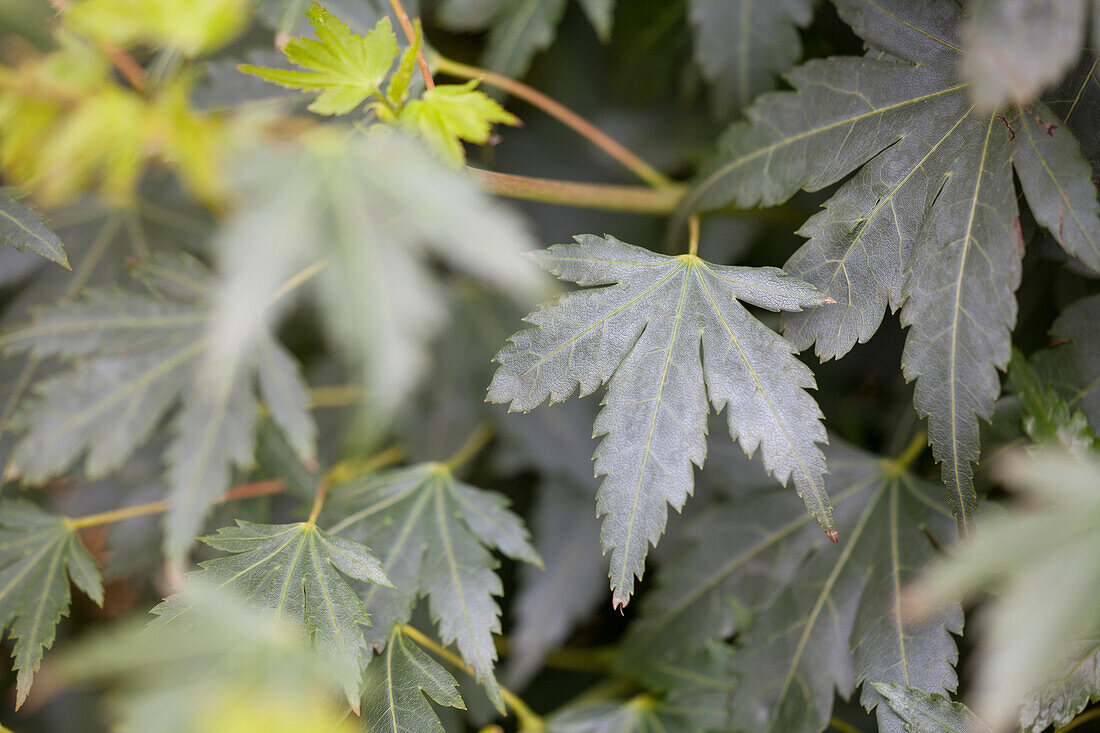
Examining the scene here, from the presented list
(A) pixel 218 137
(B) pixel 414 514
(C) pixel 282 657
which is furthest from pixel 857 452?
(A) pixel 218 137

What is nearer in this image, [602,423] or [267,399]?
[602,423]

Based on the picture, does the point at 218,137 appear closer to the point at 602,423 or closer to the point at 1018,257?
the point at 602,423

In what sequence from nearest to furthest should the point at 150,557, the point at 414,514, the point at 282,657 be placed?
the point at 282,657 < the point at 414,514 < the point at 150,557

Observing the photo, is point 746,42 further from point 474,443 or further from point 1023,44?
point 474,443

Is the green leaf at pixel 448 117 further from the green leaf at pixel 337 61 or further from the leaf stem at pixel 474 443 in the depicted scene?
the leaf stem at pixel 474 443

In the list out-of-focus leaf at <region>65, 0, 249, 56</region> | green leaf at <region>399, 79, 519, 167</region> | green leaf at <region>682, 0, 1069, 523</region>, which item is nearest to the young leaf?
green leaf at <region>682, 0, 1069, 523</region>

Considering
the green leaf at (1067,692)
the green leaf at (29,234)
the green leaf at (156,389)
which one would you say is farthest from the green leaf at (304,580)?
the green leaf at (1067,692)
